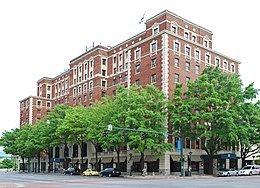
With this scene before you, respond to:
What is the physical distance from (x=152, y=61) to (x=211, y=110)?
584 inches

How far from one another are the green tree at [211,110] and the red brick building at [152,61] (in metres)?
5.84

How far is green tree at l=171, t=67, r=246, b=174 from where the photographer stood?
5397 cm

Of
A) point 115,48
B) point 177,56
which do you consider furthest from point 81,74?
point 177,56

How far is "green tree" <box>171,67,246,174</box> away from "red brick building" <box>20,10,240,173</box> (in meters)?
5.84

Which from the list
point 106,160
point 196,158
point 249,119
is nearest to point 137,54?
point 106,160

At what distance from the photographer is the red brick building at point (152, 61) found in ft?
211

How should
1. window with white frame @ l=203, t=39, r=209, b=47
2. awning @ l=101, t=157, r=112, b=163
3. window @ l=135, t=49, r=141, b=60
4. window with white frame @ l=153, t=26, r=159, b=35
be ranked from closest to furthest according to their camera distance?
window with white frame @ l=153, t=26, r=159, b=35
window @ l=135, t=49, r=141, b=60
awning @ l=101, t=157, r=112, b=163
window with white frame @ l=203, t=39, r=209, b=47

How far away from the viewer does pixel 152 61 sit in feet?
219

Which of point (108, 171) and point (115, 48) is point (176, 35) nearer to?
point (115, 48)

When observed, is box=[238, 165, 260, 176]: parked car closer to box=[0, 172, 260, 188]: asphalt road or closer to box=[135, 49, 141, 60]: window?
box=[0, 172, 260, 188]: asphalt road

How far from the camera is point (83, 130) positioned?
67.4 meters

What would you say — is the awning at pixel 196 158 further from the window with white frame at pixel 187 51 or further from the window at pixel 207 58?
the window at pixel 207 58

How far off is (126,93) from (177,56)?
42.4 ft

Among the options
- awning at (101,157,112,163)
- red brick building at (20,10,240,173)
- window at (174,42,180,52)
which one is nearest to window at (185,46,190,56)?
red brick building at (20,10,240,173)
